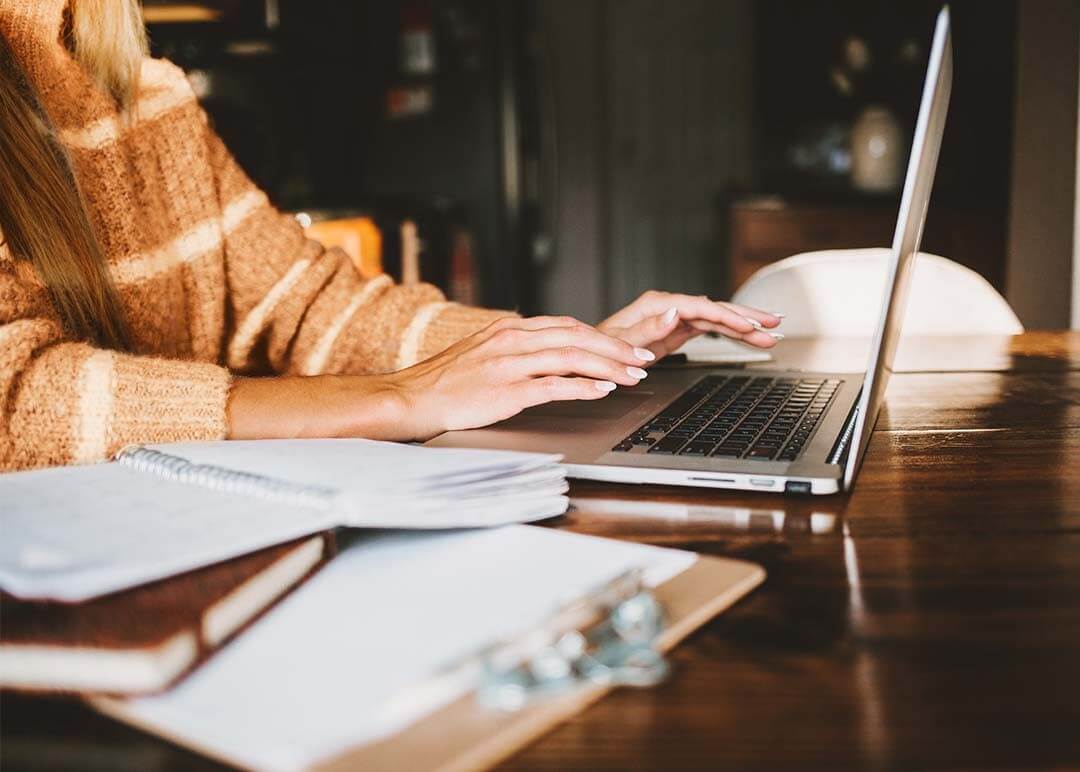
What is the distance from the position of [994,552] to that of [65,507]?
51cm

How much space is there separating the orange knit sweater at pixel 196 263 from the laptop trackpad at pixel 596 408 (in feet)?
0.88

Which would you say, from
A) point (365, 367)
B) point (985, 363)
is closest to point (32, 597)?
point (365, 367)

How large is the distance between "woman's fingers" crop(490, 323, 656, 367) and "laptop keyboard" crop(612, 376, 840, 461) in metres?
0.06

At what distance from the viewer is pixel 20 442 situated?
745 millimetres

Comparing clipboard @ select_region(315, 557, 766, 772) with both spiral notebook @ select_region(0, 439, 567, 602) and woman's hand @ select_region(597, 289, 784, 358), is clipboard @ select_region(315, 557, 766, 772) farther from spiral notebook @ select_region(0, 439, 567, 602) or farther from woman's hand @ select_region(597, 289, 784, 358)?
woman's hand @ select_region(597, 289, 784, 358)

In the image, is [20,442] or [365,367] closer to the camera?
[20,442]

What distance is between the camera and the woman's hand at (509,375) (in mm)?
805

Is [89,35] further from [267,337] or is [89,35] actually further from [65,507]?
[65,507]

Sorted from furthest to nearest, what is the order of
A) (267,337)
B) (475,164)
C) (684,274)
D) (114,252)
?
(684,274) → (475,164) → (267,337) → (114,252)

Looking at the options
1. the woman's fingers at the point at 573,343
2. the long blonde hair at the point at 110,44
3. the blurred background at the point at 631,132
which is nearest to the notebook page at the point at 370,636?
the woman's fingers at the point at 573,343

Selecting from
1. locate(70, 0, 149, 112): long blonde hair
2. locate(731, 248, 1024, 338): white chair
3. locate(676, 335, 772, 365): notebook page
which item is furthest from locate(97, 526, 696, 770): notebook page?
locate(731, 248, 1024, 338): white chair

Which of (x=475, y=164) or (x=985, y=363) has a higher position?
(x=475, y=164)

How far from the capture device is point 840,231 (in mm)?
3545

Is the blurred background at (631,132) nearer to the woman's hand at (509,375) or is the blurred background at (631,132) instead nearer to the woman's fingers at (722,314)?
the woman's fingers at (722,314)
